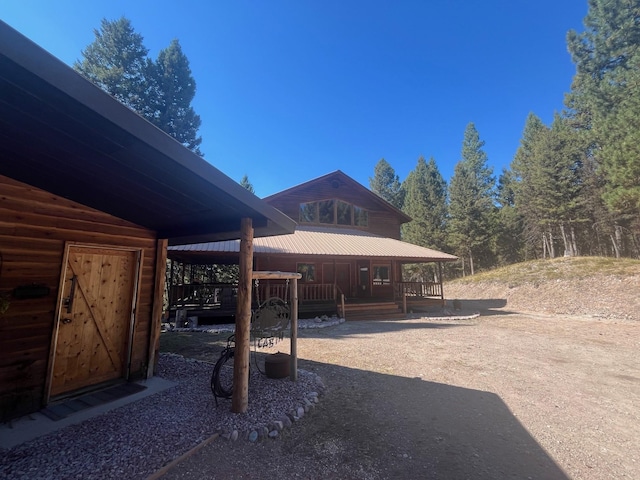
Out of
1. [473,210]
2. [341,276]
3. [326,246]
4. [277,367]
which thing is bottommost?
[277,367]

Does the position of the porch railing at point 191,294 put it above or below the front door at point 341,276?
below

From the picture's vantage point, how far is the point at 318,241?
14.5 metres

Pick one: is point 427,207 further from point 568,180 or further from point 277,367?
point 277,367

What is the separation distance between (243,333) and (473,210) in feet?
116

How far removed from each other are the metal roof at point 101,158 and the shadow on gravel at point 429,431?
2.91 m

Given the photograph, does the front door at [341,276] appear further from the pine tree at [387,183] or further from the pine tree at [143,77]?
the pine tree at [387,183]

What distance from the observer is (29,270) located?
12.5ft

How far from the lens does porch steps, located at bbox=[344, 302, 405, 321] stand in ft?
45.6

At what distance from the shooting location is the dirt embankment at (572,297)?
14.6m

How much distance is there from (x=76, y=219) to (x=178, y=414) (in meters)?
3.29

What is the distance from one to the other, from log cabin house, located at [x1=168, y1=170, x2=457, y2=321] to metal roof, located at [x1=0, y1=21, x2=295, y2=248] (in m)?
6.73

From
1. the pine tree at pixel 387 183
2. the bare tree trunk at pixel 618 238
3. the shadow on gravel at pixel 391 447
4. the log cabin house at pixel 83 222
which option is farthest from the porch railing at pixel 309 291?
the pine tree at pixel 387 183

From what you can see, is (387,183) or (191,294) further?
(387,183)

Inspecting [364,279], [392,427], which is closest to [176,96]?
[364,279]
